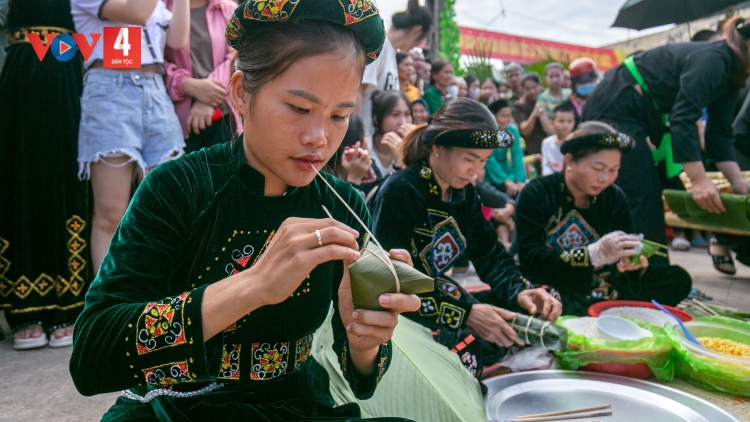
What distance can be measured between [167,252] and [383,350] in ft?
1.90

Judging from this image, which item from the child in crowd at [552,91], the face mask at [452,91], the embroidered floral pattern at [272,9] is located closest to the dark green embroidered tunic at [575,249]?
the embroidered floral pattern at [272,9]

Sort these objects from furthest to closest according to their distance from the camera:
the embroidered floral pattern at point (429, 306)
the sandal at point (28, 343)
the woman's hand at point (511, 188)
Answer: the woman's hand at point (511, 188) → the sandal at point (28, 343) → the embroidered floral pattern at point (429, 306)

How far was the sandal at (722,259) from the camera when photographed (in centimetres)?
482

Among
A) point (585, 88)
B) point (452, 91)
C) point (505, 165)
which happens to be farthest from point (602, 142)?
point (585, 88)

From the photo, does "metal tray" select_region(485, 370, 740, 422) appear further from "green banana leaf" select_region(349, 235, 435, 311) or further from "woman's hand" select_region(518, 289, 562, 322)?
"green banana leaf" select_region(349, 235, 435, 311)

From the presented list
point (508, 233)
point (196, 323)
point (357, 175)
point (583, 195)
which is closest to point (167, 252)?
point (196, 323)

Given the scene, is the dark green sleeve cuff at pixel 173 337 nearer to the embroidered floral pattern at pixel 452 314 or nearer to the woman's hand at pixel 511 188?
the embroidered floral pattern at pixel 452 314

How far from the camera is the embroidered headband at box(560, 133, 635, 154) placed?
313cm

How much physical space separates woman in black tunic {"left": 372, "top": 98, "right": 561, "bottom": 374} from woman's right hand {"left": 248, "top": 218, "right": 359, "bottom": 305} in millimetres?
1524

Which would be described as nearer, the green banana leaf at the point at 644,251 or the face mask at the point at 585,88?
the green banana leaf at the point at 644,251

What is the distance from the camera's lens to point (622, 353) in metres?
2.35

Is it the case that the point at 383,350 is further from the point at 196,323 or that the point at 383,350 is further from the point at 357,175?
the point at 357,175

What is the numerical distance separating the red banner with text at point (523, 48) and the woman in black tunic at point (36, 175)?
46.6 ft

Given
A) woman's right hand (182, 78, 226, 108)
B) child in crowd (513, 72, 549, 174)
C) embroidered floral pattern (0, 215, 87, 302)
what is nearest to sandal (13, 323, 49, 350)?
embroidered floral pattern (0, 215, 87, 302)
